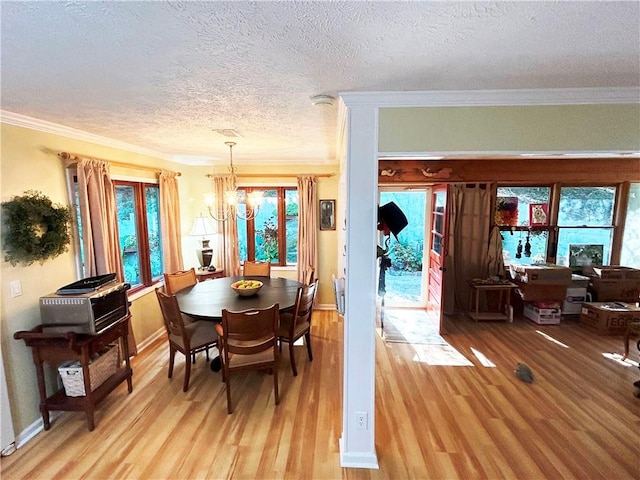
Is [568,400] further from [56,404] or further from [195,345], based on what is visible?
[56,404]

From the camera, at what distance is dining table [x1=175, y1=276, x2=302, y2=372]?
2.85m

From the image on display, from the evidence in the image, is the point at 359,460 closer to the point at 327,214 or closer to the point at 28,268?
the point at 28,268

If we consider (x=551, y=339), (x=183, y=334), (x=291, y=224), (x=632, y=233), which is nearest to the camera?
(x=183, y=334)

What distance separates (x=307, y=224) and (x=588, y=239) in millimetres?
4235

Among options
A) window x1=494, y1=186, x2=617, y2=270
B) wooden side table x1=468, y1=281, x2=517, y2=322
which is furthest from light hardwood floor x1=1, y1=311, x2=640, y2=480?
window x1=494, y1=186, x2=617, y2=270

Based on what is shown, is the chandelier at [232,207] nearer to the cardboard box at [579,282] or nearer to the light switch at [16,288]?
the light switch at [16,288]

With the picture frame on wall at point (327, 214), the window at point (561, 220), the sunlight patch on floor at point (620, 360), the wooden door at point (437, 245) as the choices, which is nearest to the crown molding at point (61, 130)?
the picture frame on wall at point (327, 214)

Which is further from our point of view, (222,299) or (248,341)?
(222,299)

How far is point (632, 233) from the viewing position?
4.67 metres

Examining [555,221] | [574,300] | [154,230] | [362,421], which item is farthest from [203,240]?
[574,300]

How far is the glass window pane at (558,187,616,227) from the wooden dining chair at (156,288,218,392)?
5103mm

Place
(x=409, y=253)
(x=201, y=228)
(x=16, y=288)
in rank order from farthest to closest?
(x=409, y=253)
(x=201, y=228)
(x=16, y=288)

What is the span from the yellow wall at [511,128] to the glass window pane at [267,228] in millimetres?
3276

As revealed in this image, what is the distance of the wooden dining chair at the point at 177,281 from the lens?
3.65 metres
